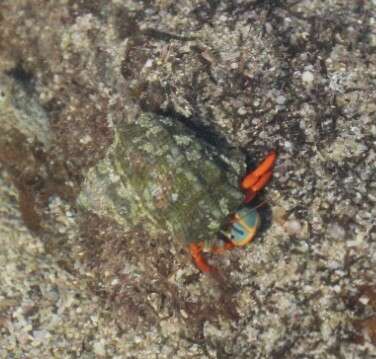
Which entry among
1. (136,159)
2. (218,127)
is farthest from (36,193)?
(218,127)

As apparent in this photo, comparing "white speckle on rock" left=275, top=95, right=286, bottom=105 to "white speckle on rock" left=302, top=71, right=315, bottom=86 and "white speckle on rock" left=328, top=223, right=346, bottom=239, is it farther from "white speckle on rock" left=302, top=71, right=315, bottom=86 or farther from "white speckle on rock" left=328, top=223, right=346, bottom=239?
"white speckle on rock" left=328, top=223, right=346, bottom=239

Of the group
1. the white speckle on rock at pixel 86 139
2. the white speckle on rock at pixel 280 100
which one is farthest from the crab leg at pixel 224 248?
the white speckle on rock at pixel 86 139

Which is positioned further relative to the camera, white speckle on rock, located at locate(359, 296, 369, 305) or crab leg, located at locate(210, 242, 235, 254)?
crab leg, located at locate(210, 242, 235, 254)

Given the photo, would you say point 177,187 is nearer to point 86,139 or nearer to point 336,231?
point 336,231

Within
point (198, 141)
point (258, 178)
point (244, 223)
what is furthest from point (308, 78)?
point (244, 223)

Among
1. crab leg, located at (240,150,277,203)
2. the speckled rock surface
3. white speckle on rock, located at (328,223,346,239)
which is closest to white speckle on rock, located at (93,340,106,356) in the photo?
the speckled rock surface

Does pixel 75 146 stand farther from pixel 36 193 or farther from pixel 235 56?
pixel 235 56
